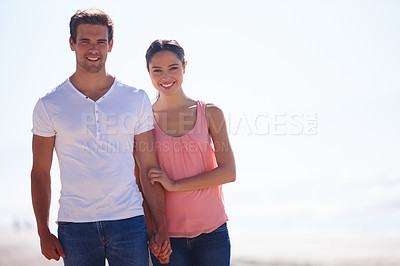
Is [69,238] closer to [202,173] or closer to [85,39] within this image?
[202,173]

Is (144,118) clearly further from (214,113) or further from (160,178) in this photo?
(214,113)

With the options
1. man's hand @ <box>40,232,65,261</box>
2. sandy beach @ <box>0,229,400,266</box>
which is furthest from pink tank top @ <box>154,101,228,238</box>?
sandy beach @ <box>0,229,400,266</box>

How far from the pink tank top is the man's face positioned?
54 cm

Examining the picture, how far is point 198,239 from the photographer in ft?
8.87

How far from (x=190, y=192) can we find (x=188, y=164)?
17 cm

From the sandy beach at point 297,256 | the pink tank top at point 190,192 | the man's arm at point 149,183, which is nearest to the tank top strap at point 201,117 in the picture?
the pink tank top at point 190,192

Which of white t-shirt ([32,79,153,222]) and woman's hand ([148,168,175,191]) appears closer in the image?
white t-shirt ([32,79,153,222])

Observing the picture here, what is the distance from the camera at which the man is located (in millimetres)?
2352

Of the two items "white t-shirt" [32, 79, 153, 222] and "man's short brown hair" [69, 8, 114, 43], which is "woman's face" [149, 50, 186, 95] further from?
"white t-shirt" [32, 79, 153, 222]

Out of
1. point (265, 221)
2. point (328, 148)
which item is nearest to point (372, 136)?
point (328, 148)

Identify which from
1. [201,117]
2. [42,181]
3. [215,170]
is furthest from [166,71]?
[42,181]

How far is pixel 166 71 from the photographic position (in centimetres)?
294

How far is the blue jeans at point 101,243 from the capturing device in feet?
7.66

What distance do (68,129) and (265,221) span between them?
14.1 m
